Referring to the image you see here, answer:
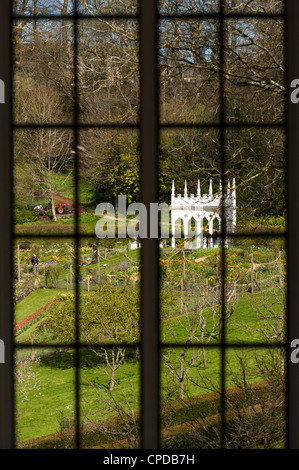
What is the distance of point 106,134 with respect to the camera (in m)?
2.57

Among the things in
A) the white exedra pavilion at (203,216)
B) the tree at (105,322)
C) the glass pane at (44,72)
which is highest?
the glass pane at (44,72)

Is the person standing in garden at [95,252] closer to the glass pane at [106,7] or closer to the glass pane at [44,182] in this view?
the glass pane at [44,182]

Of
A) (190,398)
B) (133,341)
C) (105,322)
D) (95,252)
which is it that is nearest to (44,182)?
(95,252)

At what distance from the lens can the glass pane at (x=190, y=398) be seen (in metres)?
2.50

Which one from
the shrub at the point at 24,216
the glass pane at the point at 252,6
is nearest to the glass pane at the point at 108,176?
the shrub at the point at 24,216

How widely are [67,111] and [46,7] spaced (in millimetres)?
531

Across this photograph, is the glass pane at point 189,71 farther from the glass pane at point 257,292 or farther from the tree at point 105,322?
the tree at point 105,322

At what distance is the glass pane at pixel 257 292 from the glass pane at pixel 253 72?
65cm

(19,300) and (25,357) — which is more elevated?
(19,300)

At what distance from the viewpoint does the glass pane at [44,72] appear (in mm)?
2531

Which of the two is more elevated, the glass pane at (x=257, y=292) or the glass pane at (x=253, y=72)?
the glass pane at (x=253, y=72)
